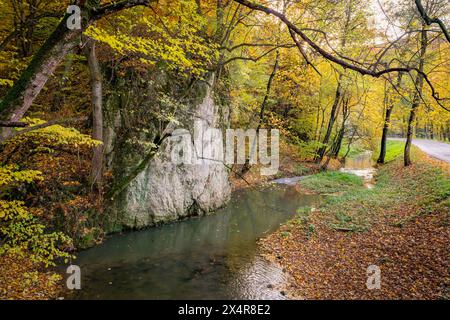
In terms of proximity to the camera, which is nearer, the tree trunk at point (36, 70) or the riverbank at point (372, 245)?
the tree trunk at point (36, 70)

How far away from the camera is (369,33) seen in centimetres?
1830

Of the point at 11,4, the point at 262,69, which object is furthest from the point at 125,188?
the point at 262,69

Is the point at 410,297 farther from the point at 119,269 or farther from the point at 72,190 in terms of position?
the point at 72,190

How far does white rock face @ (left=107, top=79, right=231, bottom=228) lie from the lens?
10.8m

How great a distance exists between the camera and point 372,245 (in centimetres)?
843

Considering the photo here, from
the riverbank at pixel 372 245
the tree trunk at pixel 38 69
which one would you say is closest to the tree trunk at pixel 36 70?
the tree trunk at pixel 38 69

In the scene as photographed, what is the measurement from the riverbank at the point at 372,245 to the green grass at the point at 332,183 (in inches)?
167

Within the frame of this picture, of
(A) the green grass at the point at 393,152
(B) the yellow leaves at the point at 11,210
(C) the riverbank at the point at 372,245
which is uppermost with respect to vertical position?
(A) the green grass at the point at 393,152

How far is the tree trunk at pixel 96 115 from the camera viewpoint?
9531mm

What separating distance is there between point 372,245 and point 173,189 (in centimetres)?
736

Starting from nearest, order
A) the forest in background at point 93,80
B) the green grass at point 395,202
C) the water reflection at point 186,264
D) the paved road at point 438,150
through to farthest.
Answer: the forest in background at point 93,80, the water reflection at point 186,264, the green grass at point 395,202, the paved road at point 438,150

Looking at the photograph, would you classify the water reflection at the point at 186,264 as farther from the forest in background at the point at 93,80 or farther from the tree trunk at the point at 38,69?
the tree trunk at the point at 38,69

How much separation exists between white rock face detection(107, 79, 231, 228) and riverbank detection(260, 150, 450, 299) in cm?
383
